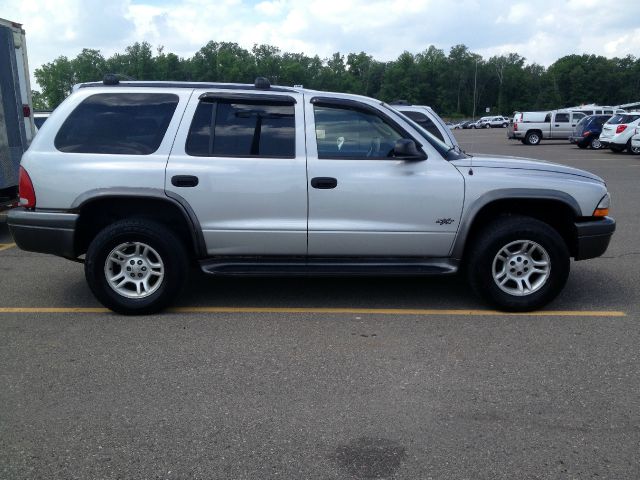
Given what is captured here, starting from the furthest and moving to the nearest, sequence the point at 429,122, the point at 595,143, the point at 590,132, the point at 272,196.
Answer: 1. the point at 595,143
2. the point at 590,132
3. the point at 429,122
4. the point at 272,196

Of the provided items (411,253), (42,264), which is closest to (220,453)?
(411,253)

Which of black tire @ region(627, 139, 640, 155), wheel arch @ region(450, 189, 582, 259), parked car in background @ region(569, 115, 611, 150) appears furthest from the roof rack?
parked car in background @ region(569, 115, 611, 150)

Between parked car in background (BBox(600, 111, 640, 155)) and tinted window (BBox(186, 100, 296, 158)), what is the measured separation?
72.7 feet

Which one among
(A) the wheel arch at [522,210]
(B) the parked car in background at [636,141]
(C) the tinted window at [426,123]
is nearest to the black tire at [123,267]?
(A) the wheel arch at [522,210]

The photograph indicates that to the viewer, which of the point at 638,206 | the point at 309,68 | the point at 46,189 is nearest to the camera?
the point at 46,189

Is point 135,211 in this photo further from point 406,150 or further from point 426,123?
point 426,123

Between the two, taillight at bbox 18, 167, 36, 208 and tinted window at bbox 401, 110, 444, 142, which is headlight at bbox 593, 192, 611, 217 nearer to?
tinted window at bbox 401, 110, 444, 142

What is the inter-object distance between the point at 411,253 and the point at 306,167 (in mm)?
1144

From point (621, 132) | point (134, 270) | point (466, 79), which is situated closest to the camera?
point (134, 270)

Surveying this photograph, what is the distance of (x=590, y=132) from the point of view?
28.4 metres

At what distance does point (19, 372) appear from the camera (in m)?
4.16

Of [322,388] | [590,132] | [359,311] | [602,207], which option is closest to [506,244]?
[602,207]

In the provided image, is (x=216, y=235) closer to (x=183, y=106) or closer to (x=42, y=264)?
(x=183, y=106)

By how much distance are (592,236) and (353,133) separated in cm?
219
